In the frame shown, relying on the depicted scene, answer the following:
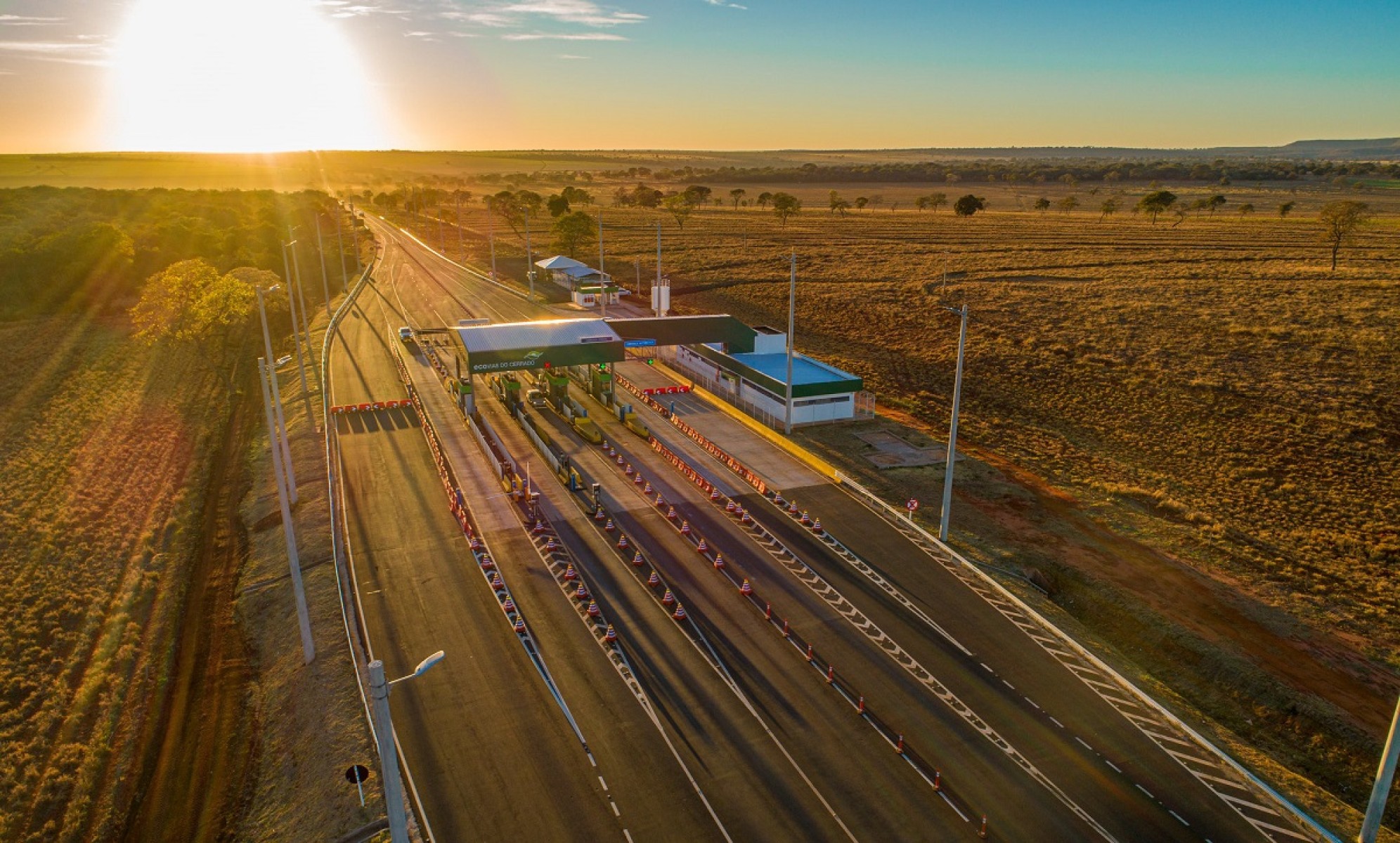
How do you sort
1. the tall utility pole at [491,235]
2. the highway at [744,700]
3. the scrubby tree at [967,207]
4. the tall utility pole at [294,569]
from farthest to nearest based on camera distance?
the scrubby tree at [967,207] < the tall utility pole at [491,235] < the tall utility pole at [294,569] < the highway at [744,700]

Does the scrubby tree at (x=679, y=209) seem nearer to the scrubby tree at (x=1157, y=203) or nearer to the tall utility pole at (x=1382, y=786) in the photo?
the scrubby tree at (x=1157, y=203)

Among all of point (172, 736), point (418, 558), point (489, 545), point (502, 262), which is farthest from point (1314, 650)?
point (502, 262)

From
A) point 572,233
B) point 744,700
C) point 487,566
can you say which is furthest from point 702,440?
point 572,233

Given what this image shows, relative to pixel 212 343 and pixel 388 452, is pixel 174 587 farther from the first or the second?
pixel 212 343

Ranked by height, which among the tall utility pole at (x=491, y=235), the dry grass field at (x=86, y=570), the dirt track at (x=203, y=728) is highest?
the tall utility pole at (x=491, y=235)

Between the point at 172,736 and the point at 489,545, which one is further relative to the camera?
the point at 489,545

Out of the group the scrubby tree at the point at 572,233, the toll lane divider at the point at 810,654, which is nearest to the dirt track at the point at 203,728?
the toll lane divider at the point at 810,654
